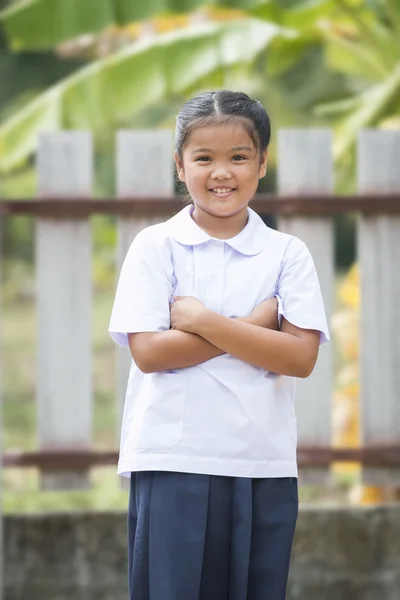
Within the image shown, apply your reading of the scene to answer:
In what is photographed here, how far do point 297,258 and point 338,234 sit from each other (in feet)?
20.2

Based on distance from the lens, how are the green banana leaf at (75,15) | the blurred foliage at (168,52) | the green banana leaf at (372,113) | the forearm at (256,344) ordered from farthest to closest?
1. the green banana leaf at (372,113)
2. the blurred foliage at (168,52)
3. the green banana leaf at (75,15)
4. the forearm at (256,344)

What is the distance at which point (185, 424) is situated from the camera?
180cm

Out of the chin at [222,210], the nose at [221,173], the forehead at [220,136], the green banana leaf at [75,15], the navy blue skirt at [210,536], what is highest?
the green banana leaf at [75,15]

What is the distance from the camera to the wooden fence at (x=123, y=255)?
3184 millimetres

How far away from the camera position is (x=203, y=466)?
5.88ft

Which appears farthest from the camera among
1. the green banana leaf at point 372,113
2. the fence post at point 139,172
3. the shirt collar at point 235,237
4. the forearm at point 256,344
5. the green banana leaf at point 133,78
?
the green banana leaf at point 372,113

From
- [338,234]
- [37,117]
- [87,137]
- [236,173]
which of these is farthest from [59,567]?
[338,234]

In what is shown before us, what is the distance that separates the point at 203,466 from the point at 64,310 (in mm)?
1484

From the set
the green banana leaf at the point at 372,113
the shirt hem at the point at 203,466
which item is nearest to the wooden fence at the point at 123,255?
the shirt hem at the point at 203,466

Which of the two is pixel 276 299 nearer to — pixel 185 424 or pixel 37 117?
pixel 185 424

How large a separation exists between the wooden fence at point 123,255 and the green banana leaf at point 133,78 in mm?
1350

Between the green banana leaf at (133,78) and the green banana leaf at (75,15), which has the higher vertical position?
the green banana leaf at (75,15)

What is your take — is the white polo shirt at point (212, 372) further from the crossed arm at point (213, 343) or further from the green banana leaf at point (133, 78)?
the green banana leaf at point (133, 78)

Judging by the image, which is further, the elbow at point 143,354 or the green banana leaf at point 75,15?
the green banana leaf at point 75,15
